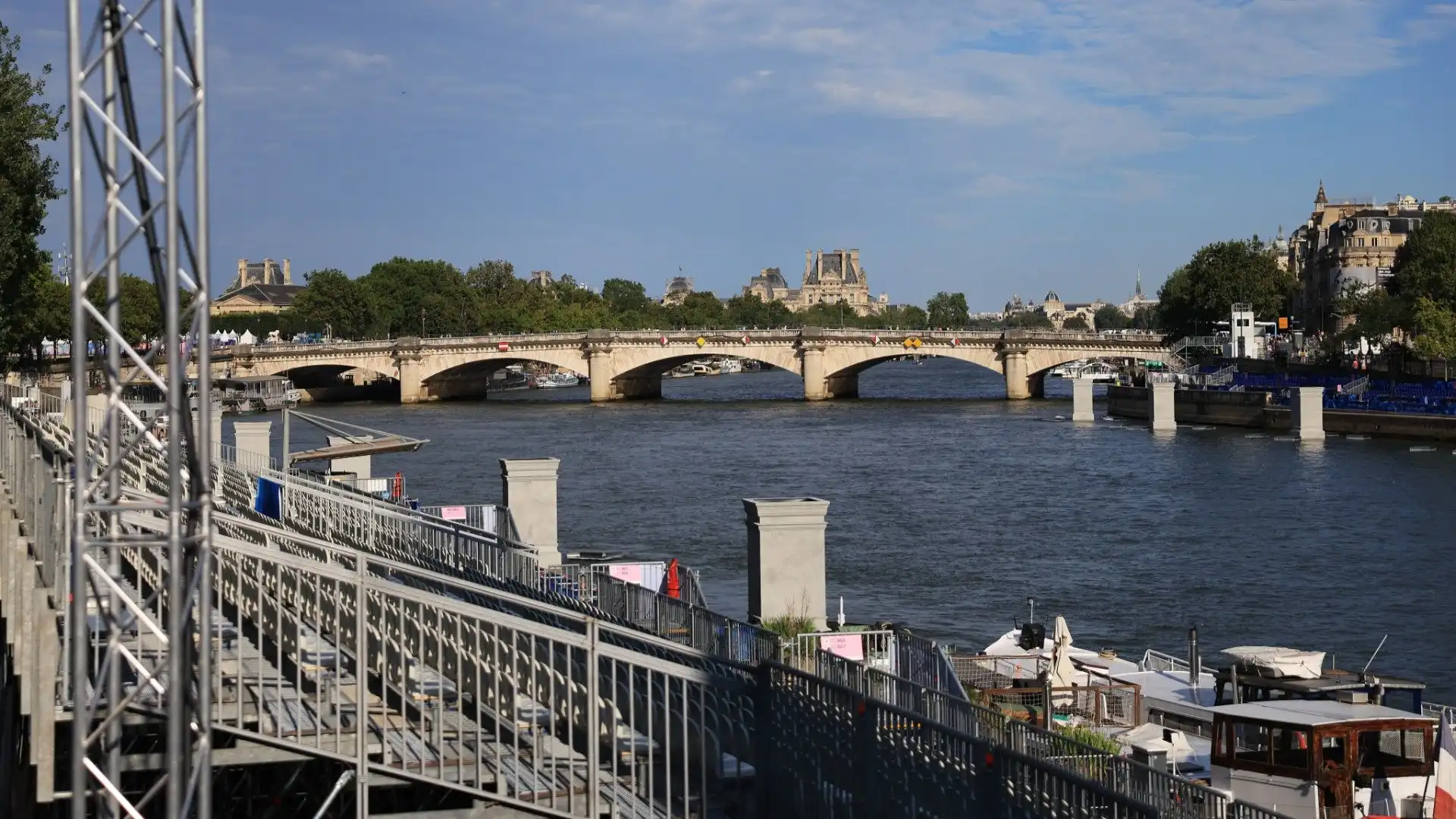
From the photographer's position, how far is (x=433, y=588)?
15773mm

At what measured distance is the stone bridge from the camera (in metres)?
100

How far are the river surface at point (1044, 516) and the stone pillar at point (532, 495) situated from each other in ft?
16.9

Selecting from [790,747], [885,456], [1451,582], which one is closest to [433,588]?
[790,747]

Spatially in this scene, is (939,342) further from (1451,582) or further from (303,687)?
→ (303,687)

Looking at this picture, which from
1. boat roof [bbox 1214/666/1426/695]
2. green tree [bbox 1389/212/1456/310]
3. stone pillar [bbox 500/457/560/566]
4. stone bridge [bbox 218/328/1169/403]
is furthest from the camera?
stone bridge [bbox 218/328/1169/403]

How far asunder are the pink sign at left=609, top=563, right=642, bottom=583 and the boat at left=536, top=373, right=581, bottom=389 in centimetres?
13470

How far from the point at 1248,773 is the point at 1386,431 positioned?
60578mm

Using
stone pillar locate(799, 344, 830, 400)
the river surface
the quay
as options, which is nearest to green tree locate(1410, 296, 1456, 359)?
the river surface

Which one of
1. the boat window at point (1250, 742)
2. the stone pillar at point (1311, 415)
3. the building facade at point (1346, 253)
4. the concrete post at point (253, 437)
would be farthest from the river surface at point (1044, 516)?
the building facade at point (1346, 253)

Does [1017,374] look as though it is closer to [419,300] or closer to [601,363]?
[601,363]

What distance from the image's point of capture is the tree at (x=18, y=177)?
33656 mm

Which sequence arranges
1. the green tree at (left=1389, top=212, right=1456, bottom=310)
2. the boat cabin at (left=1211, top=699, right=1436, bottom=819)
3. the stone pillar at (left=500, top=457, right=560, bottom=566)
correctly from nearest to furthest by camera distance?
the boat cabin at (left=1211, top=699, right=1436, bottom=819)
the stone pillar at (left=500, top=457, right=560, bottom=566)
the green tree at (left=1389, top=212, right=1456, bottom=310)

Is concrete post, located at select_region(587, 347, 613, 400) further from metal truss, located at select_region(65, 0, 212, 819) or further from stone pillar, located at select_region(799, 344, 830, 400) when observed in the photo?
metal truss, located at select_region(65, 0, 212, 819)

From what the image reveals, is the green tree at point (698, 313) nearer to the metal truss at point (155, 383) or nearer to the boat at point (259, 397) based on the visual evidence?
the boat at point (259, 397)
